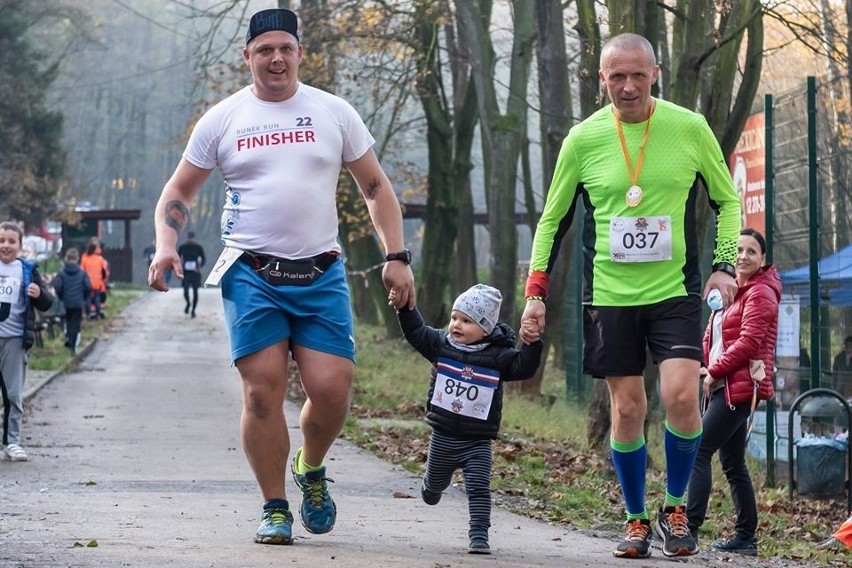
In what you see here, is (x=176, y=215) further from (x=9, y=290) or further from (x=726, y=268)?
(x=9, y=290)

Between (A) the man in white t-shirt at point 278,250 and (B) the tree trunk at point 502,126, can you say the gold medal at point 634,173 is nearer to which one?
(A) the man in white t-shirt at point 278,250

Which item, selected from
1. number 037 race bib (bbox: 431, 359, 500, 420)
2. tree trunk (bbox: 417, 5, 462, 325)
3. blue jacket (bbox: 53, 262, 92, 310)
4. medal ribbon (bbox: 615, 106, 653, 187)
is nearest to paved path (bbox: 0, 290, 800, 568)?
number 037 race bib (bbox: 431, 359, 500, 420)

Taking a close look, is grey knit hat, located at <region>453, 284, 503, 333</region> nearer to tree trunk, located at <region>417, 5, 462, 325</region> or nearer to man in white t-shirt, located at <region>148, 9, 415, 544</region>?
man in white t-shirt, located at <region>148, 9, 415, 544</region>

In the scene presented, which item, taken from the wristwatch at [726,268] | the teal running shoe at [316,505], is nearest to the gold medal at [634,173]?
the wristwatch at [726,268]

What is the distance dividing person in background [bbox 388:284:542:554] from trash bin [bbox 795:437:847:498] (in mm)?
5108

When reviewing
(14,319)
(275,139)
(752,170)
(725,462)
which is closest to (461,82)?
(752,170)

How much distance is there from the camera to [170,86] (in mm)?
116812

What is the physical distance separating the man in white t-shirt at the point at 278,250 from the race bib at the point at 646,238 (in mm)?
966

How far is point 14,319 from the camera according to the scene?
41.2 feet

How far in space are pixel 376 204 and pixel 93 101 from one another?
11060cm

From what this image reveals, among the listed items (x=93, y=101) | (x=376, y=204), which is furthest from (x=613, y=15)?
(x=93, y=101)

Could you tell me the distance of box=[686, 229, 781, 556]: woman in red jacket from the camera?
9.22 metres

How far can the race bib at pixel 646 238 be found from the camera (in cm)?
700

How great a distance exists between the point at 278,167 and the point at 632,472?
6.84 ft
